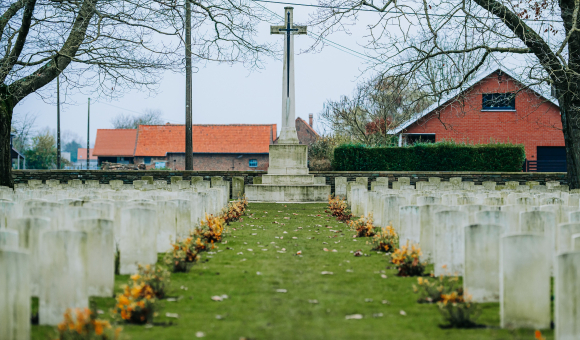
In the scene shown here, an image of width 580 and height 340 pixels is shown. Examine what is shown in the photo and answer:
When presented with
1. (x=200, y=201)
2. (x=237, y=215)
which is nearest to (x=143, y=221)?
(x=200, y=201)

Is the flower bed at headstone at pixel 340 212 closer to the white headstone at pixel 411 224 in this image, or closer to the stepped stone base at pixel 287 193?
the stepped stone base at pixel 287 193

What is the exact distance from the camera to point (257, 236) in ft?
29.3

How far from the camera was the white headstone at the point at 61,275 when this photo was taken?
407 cm

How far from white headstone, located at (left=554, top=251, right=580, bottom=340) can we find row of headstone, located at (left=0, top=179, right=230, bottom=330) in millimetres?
3505

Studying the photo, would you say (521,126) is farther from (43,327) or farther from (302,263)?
(43,327)

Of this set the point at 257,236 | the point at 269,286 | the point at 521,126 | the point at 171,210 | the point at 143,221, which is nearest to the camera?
the point at 269,286

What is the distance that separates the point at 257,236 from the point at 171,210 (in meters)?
2.26

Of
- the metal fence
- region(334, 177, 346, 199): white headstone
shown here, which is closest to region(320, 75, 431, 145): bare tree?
the metal fence

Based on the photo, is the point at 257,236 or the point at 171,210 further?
the point at 257,236

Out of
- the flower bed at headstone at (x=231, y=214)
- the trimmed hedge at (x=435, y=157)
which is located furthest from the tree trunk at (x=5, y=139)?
the trimmed hedge at (x=435, y=157)

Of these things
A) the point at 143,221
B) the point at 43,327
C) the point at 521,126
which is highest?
the point at 521,126

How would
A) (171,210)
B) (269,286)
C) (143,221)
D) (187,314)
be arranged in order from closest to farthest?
(187,314) → (269,286) → (143,221) → (171,210)

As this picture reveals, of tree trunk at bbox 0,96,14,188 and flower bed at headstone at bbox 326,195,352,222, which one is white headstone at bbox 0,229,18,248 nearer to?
flower bed at headstone at bbox 326,195,352,222

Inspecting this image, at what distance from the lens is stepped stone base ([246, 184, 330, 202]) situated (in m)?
16.8
